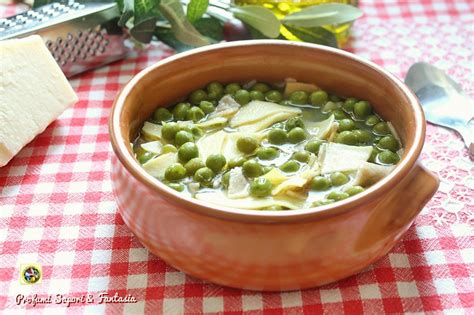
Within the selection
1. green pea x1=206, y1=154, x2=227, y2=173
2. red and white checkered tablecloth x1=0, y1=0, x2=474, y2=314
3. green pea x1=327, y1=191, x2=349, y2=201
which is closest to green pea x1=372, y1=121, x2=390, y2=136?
red and white checkered tablecloth x1=0, y1=0, x2=474, y2=314

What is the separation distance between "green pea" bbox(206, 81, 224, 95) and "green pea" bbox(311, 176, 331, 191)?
1.52 ft

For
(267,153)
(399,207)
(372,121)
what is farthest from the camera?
(372,121)

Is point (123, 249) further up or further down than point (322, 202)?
further down

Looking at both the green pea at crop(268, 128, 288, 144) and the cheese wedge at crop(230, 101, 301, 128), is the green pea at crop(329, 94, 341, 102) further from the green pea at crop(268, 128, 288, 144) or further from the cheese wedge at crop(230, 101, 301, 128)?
the green pea at crop(268, 128, 288, 144)

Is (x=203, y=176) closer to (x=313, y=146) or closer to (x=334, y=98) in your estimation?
(x=313, y=146)

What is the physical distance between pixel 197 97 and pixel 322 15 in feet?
2.12

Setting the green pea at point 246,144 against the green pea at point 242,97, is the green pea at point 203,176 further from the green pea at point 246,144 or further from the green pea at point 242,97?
the green pea at point 242,97

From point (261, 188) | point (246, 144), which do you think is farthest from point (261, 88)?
point (261, 188)

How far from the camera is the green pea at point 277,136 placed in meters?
1.69

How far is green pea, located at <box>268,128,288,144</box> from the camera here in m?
1.69

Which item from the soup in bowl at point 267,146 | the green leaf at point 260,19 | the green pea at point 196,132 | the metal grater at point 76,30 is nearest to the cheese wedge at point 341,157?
the soup in bowl at point 267,146

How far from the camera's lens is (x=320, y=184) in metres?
1.51

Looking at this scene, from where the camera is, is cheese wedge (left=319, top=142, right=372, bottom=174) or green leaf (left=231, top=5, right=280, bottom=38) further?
green leaf (left=231, top=5, right=280, bottom=38)

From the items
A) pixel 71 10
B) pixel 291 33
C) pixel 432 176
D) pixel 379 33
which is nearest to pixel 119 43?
pixel 71 10
